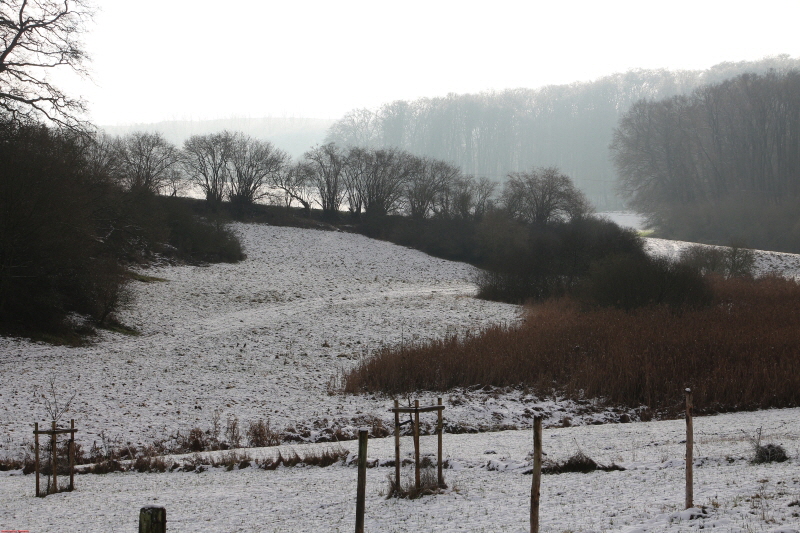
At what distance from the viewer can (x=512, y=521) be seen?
20.7ft

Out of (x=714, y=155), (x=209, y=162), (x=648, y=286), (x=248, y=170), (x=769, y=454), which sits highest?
(x=714, y=155)

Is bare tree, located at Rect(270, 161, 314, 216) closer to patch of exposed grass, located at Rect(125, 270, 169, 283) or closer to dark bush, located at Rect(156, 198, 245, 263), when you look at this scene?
dark bush, located at Rect(156, 198, 245, 263)

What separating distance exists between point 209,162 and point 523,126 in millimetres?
71823

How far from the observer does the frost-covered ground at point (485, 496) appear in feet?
19.9

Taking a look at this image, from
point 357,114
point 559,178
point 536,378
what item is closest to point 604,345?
point 536,378

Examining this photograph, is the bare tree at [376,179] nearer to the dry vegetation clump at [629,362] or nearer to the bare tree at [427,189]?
the bare tree at [427,189]

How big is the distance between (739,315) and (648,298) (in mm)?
4419

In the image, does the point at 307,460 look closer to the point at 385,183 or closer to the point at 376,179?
the point at 385,183

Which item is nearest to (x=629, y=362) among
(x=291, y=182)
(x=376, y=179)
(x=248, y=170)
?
(x=248, y=170)

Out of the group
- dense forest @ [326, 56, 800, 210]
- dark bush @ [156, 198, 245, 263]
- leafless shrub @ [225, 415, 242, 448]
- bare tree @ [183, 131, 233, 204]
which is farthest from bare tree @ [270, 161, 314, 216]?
leafless shrub @ [225, 415, 242, 448]

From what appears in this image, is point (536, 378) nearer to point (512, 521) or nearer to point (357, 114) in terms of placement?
point (512, 521)

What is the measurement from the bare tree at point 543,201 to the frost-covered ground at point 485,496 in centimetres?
5139

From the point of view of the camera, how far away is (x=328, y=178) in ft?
224

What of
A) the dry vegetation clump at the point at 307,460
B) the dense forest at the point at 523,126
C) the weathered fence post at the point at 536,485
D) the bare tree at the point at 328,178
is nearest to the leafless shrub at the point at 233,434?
the dry vegetation clump at the point at 307,460
